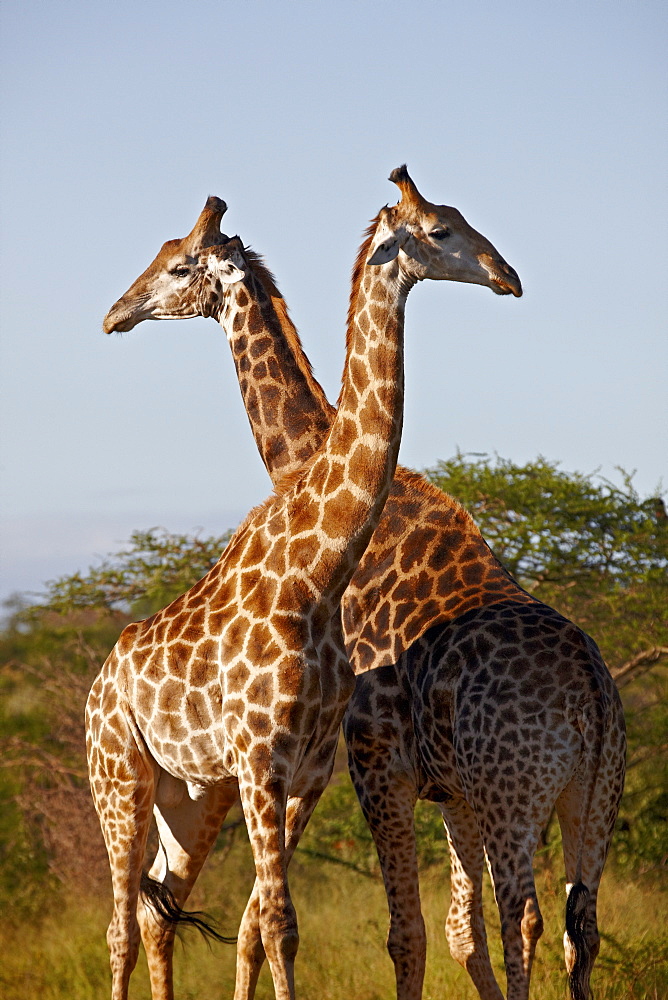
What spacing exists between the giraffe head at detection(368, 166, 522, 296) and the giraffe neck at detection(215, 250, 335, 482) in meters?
1.45

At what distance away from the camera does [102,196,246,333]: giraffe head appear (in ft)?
20.4

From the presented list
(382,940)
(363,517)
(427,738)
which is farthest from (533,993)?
(363,517)

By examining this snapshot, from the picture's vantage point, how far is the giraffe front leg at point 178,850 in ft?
20.1

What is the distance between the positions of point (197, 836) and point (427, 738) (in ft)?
4.88

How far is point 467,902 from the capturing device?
6270mm

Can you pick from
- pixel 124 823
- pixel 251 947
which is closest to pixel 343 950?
pixel 251 947

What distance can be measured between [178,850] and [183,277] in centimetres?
318

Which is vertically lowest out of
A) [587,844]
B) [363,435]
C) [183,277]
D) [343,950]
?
[343,950]

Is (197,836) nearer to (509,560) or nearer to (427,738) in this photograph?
(427,738)

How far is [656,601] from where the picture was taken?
10.1 m

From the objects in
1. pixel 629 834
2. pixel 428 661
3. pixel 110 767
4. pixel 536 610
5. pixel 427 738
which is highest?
pixel 536 610

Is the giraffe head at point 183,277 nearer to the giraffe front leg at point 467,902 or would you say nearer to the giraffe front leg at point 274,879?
the giraffe front leg at point 274,879

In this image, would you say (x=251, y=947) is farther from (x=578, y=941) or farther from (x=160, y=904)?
(x=578, y=941)

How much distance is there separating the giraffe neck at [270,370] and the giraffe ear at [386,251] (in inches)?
58.8
